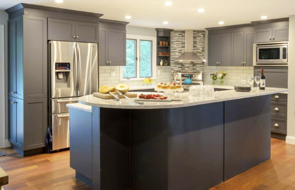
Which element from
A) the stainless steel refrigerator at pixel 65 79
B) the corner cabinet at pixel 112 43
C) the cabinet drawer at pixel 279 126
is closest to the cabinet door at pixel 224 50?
the cabinet drawer at pixel 279 126

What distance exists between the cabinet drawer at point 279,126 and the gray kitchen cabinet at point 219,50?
177 centimetres

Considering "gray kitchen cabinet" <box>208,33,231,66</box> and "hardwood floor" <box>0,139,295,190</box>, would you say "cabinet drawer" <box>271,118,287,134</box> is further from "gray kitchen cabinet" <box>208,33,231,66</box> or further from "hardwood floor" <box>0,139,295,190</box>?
"gray kitchen cabinet" <box>208,33,231,66</box>

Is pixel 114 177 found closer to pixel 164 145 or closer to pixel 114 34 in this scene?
pixel 164 145

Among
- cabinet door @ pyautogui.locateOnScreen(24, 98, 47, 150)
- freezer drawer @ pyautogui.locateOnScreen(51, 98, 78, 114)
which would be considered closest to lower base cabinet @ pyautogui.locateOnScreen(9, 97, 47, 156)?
cabinet door @ pyautogui.locateOnScreen(24, 98, 47, 150)

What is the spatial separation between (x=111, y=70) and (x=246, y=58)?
2.99 metres

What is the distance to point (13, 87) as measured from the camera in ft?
17.0

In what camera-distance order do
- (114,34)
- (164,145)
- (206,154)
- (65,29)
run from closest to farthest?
(164,145)
(206,154)
(65,29)
(114,34)

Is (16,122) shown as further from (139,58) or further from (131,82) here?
(139,58)

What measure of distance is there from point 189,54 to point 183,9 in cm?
251

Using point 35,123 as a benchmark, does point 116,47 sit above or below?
above

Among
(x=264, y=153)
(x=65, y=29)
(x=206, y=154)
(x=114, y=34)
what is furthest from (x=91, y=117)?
(x=114, y=34)

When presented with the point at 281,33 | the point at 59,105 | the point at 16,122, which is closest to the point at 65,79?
the point at 59,105

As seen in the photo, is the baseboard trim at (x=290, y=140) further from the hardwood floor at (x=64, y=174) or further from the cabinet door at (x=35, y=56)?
the cabinet door at (x=35, y=56)

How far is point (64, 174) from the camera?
4.09 m
